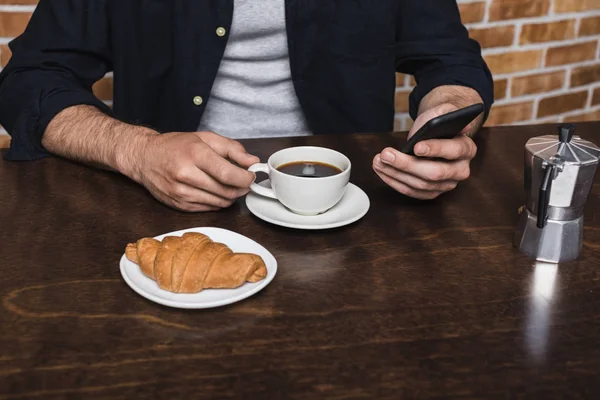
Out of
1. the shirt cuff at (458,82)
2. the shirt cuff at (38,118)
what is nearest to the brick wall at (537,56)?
the shirt cuff at (458,82)

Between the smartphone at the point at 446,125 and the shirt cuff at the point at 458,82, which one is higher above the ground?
the smartphone at the point at 446,125

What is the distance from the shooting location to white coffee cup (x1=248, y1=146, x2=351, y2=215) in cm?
93

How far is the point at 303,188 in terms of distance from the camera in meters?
0.93

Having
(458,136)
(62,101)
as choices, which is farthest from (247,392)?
(62,101)

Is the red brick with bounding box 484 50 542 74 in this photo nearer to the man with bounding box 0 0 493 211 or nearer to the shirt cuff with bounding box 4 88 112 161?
the man with bounding box 0 0 493 211

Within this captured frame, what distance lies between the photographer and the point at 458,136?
1042 millimetres

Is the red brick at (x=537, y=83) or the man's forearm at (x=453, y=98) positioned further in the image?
the red brick at (x=537, y=83)

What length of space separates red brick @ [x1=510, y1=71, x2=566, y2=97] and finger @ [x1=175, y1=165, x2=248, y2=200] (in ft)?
5.23

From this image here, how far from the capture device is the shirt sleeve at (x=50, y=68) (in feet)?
4.00

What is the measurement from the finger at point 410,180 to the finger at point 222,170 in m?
0.19

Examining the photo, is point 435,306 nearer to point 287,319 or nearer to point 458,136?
point 287,319

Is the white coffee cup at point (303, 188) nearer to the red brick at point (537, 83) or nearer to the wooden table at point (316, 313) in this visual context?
the wooden table at point (316, 313)

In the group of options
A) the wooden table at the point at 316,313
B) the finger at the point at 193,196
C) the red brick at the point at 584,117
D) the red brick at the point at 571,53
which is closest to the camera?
the wooden table at the point at 316,313

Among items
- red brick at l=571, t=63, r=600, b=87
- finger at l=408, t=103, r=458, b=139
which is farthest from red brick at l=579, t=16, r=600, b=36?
finger at l=408, t=103, r=458, b=139
